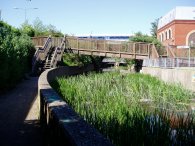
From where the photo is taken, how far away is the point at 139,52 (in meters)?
29.4

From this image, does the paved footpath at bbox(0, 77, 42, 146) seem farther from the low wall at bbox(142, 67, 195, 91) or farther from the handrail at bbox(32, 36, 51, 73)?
the handrail at bbox(32, 36, 51, 73)

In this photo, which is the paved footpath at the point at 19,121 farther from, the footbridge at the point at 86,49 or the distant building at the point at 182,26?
the distant building at the point at 182,26

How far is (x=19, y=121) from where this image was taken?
9.53 meters

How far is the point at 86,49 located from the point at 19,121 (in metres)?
22.1

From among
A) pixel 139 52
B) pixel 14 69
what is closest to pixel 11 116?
pixel 14 69

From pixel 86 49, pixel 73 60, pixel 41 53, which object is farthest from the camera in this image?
pixel 73 60

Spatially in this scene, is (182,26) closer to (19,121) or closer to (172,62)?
(172,62)

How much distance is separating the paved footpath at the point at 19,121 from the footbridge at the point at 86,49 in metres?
14.5

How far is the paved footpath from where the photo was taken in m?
7.56

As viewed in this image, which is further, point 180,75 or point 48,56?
point 48,56

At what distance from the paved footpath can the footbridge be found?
47.5ft

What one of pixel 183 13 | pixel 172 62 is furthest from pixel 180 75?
pixel 183 13

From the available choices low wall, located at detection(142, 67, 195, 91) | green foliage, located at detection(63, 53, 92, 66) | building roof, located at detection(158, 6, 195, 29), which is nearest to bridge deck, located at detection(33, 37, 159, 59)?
low wall, located at detection(142, 67, 195, 91)

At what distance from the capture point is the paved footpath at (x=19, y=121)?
7.56m
